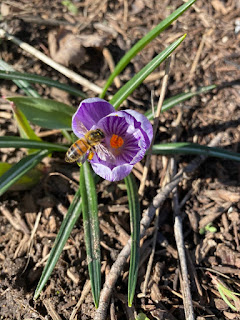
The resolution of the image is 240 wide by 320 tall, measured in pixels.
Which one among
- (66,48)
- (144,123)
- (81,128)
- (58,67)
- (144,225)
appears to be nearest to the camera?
(144,123)

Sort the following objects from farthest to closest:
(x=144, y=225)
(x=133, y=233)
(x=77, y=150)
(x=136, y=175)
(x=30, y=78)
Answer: (x=136, y=175) < (x=30, y=78) < (x=144, y=225) < (x=133, y=233) < (x=77, y=150)

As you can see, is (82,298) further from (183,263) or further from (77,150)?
(77,150)

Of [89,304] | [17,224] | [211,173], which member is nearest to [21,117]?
[17,224]

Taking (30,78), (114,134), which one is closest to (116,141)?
(114,134)

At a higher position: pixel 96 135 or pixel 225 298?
pixel 96 135

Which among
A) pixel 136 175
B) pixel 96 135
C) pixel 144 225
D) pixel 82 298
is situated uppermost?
pixel 136 175

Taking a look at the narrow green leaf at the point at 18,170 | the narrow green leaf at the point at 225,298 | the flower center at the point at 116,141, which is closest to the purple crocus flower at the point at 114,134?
the flower center at the point at 116,141
